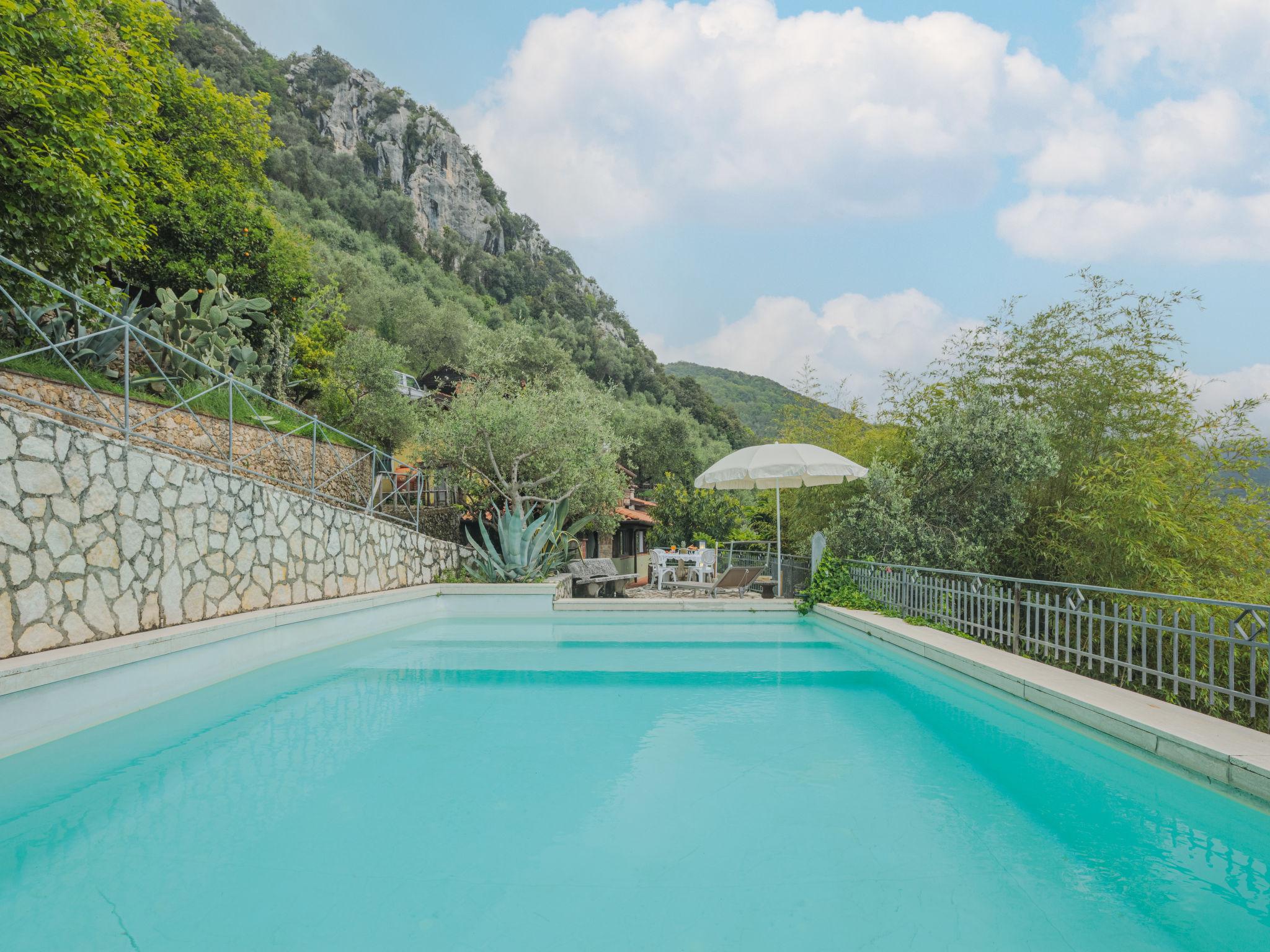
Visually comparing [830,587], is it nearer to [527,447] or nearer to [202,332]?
[527,447]

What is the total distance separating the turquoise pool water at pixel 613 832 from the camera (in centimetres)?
255

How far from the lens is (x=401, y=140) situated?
7394 cm

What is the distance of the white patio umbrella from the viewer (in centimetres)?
1025

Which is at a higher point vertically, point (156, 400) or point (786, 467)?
point (156, 400)

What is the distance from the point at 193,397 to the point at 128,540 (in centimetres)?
301

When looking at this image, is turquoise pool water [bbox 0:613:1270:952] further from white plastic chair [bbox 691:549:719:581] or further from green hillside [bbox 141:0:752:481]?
green hillside [bbox 141:0:752:481]

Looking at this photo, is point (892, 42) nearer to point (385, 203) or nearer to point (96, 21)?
point (96, 21)

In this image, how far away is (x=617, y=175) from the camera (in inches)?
934

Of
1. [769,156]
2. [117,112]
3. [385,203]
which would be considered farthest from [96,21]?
[385,203]

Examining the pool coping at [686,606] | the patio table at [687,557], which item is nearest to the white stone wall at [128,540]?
the pool coping at [686,606]

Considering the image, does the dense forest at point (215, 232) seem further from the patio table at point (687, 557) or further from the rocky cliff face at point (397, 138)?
the rocky cliff face at point (397, 138)

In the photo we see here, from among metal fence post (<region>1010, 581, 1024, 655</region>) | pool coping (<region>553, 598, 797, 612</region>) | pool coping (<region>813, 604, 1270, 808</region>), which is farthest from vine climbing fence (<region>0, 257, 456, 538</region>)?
metal fence post (<region>1010, 581, 1024, 655</region>)

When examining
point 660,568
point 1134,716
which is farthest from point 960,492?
point 1134,716

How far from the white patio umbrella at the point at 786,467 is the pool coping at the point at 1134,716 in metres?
3.63
